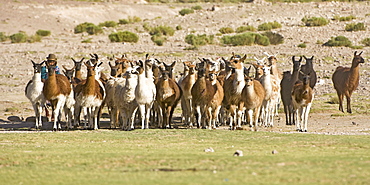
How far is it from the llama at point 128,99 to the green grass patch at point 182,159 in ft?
9.18

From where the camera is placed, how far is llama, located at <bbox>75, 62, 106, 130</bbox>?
2019cm

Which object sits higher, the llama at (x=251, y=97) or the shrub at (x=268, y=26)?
the shrub at (x=268, y=26)

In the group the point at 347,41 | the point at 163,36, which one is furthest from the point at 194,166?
the point at 163,36

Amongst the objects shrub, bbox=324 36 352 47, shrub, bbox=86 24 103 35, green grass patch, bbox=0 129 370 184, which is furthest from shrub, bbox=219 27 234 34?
green grass patch, bbox=0 129 370 184

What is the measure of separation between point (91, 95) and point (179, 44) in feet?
100

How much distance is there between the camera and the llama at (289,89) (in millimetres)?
23219

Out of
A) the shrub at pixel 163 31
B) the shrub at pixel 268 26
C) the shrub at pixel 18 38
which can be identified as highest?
the shrub at pixel 268 26

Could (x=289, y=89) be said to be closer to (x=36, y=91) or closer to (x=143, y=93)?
(x=143, y=93)

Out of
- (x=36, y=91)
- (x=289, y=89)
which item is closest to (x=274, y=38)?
(x=289, y=89)

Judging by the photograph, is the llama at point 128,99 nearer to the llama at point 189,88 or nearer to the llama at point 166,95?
the llama at point 166,95

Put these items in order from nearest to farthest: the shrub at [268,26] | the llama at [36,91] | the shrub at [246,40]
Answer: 1. the llama at [36,91]
2. the shrub at [246,40]
3. the shrub at [268,26]

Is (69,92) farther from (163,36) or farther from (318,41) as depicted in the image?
(163,36)

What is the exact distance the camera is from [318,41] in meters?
48.1

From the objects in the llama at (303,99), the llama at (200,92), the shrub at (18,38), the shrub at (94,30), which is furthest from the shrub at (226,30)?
the llama at (200,92)
